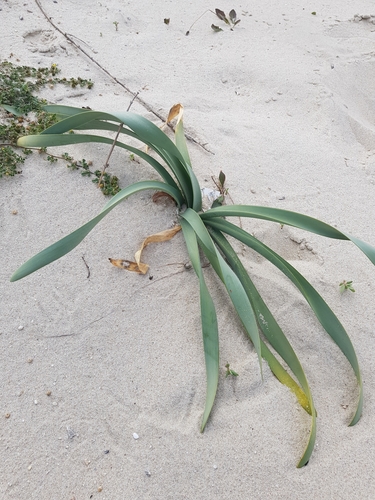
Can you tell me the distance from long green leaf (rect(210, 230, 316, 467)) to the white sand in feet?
0.14

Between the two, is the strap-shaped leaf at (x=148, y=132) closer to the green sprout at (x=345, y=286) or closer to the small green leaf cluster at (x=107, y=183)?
the small green leaf cluster at (x=107, y=183)

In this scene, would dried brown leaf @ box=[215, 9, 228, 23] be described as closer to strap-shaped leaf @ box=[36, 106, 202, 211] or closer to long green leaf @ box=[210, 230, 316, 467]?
strap-shaped leaf @ box=[36, 106, 202, 211]

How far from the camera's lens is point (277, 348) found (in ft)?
5.02

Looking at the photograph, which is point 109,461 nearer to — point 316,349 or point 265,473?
point 265,473

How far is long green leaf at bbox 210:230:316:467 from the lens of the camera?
1.42 metres

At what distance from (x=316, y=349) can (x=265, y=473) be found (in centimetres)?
50

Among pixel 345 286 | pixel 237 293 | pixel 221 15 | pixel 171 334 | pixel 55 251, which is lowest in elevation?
pixel 171 334

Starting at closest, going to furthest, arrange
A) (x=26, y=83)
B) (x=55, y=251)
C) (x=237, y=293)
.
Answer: (x=55, y=251)
(x=237, y=293)
(x=26, y=83)

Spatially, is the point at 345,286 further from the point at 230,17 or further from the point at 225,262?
the point at 230,17

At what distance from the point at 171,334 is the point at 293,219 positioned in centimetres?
61

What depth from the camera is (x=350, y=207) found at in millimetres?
2219

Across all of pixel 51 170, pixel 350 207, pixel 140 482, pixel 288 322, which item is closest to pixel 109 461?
pixel 140 482

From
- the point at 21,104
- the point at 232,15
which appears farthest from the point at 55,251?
the point at 232,15

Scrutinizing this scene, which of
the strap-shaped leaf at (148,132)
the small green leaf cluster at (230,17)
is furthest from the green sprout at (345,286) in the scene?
the small green leaf cluster at (230,17)
